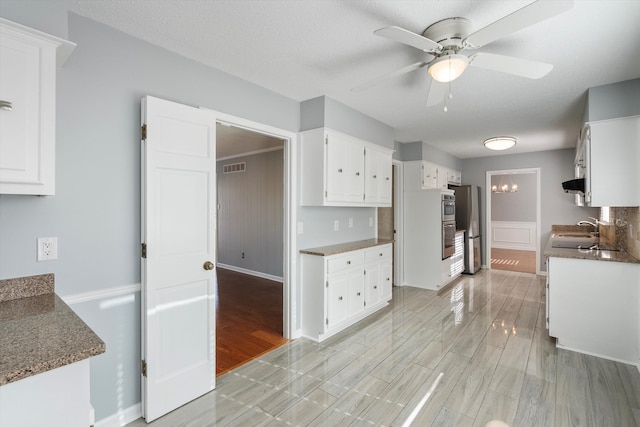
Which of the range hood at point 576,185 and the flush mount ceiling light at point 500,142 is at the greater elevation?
the flush mount ceiling light at point 500,142

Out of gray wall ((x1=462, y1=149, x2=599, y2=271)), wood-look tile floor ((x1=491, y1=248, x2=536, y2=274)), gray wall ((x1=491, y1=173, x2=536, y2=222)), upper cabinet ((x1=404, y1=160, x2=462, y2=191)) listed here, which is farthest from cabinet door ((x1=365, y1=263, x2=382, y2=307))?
gray wall ((x1=491, y1=173, x2=536, y2=222))

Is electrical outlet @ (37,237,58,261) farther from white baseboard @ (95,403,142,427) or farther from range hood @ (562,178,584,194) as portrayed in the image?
range hood @ (562,178,584,194)

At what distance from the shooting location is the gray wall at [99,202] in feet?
5.54

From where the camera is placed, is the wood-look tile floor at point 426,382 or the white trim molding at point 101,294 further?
the wood-look tile floor at point 426,382

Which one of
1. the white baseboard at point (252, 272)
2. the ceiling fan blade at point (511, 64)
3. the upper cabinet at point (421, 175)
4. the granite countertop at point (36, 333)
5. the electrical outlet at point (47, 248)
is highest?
the ceiling fan blade at point (511, 64)

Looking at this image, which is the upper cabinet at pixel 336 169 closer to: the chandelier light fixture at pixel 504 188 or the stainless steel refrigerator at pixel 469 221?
the stainless steel refrigerator at pixel 469 221

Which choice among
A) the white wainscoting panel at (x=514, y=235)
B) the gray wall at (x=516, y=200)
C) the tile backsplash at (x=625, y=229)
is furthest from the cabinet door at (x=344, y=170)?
the white wainscoting panel at (x=514, y=235)

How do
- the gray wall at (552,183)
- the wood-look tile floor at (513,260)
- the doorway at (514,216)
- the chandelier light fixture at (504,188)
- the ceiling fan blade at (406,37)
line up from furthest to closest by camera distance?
the doorway at (514,216), the chandelier light fixture at (504,188), the wood-look tile floor at (513,260), the gray wall at (552,183), the ceiling fan blade at (406,37)

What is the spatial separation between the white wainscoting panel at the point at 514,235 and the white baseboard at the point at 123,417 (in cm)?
978

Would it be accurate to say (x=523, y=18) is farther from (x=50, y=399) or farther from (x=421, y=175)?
(x=421, y=175)

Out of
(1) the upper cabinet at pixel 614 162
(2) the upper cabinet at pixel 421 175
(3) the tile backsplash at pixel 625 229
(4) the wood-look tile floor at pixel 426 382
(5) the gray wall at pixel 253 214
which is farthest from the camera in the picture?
(5) the gray wall at pixel 253 214

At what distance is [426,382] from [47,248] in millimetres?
2653

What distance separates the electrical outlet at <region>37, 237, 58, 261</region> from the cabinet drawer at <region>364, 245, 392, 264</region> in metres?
2.80

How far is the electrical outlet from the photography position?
5.53 feet
